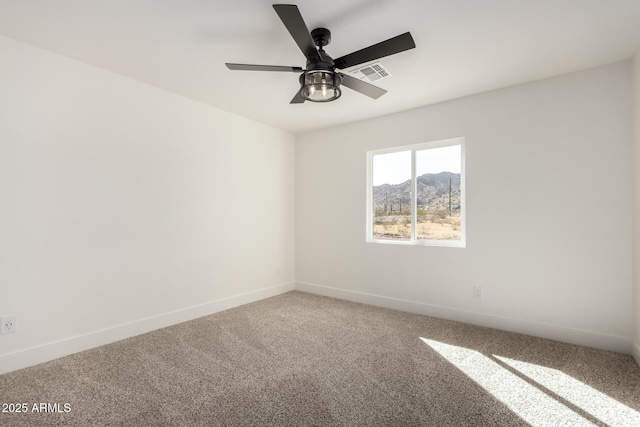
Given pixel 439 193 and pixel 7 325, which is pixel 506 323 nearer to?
pixel 439 193

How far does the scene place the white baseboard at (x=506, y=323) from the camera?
2557 mm

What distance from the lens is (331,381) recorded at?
6.83 feet

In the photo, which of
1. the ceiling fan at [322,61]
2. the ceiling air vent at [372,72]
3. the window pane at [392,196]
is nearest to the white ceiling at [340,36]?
the ceiling air vent at [372,72]

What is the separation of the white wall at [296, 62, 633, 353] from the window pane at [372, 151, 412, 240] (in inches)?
7.7

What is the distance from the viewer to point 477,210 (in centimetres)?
319

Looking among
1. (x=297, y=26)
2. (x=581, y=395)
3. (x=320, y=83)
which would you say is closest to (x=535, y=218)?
(x=581, y=395)

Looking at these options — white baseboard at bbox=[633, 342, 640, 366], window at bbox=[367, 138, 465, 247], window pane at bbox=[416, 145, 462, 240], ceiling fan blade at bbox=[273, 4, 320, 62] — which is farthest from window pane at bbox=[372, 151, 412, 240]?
ceiling fan blade at bbox=[273, 4, 320, 62]

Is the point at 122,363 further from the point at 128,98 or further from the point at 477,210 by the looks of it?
the point at 477,210

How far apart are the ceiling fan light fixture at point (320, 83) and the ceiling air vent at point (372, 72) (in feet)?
1.86

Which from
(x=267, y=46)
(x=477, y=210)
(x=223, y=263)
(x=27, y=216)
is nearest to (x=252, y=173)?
(x=223, y=263)

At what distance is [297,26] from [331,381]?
2.17m

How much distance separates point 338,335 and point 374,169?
216 centimetres

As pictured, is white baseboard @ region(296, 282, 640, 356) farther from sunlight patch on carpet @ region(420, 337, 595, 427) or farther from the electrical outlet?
the electrical outlet

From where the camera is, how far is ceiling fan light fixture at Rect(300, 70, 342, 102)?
2.03 m
